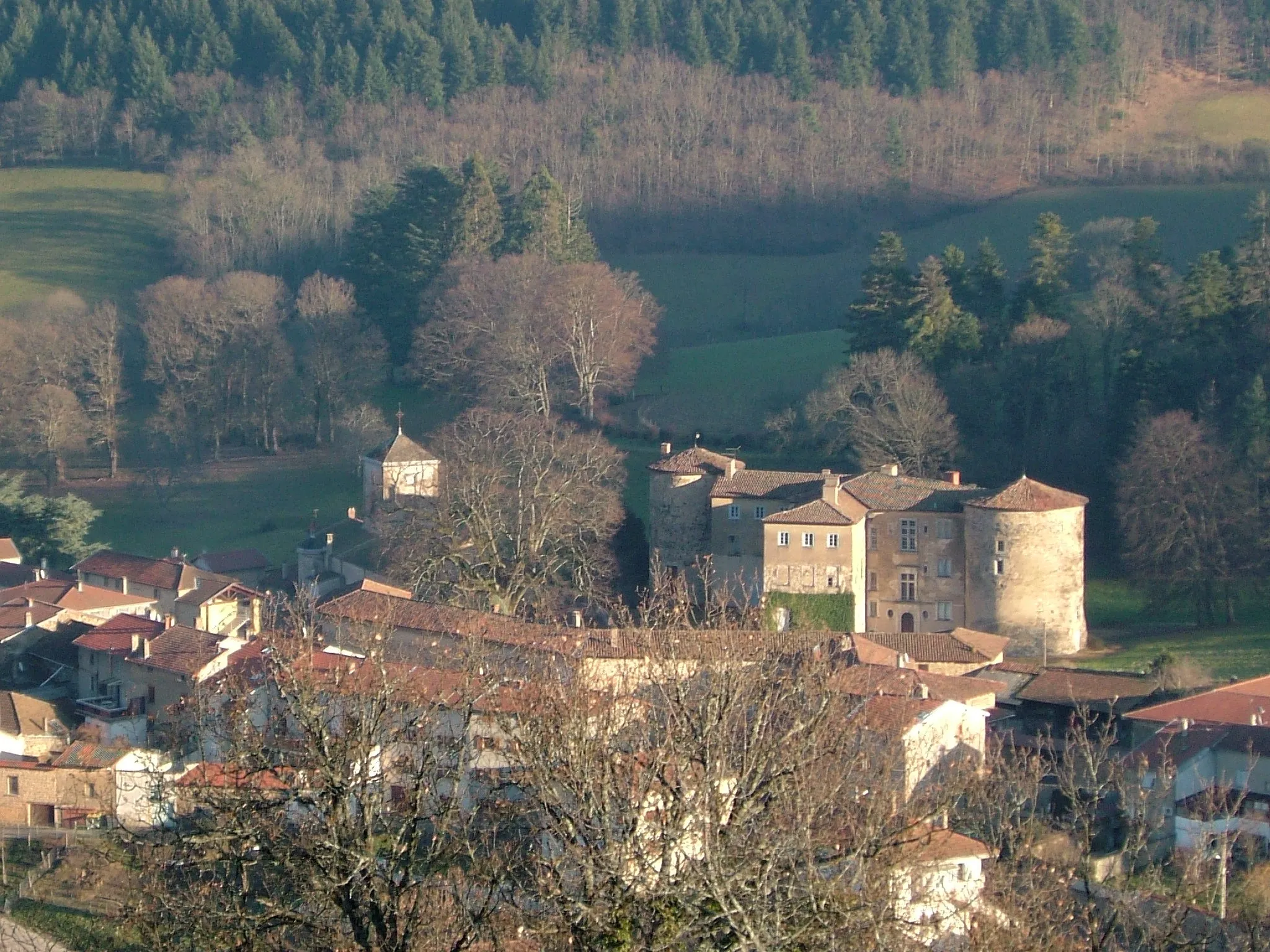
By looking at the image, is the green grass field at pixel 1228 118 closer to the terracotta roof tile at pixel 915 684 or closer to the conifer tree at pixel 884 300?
the conifer tree at pixel 884 300

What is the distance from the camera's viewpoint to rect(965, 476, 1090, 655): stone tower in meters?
35.8

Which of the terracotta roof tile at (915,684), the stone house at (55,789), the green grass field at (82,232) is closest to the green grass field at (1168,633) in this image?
the terracotta roof tile at (915,684)

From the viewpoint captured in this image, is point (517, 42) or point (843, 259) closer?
point (843, 259)

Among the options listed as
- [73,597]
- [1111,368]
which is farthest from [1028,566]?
[73,597]

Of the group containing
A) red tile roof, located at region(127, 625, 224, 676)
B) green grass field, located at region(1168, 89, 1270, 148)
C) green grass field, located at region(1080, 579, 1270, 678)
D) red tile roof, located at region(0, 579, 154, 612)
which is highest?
green grass field, located at region(1168, 89, 1270, 148)

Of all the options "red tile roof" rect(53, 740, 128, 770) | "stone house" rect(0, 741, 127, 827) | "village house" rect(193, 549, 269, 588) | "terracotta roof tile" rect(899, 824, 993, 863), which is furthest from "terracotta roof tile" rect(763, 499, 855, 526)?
"terracotta roof tile" rect(899, 824, 993, 863)

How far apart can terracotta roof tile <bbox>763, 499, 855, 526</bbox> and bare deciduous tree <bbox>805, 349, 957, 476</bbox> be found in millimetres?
5929

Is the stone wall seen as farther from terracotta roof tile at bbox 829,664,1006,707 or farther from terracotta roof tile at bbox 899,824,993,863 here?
terracotta roof tile at bbox 899,824,993,863

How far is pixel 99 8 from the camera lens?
102 m

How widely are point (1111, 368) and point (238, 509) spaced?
22125 mm

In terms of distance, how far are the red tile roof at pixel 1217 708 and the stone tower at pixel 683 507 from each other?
11050mm

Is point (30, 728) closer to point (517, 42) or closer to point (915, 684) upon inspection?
point (915, 684)

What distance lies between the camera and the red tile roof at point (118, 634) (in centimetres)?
3297

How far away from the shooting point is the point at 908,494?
3725 cm
